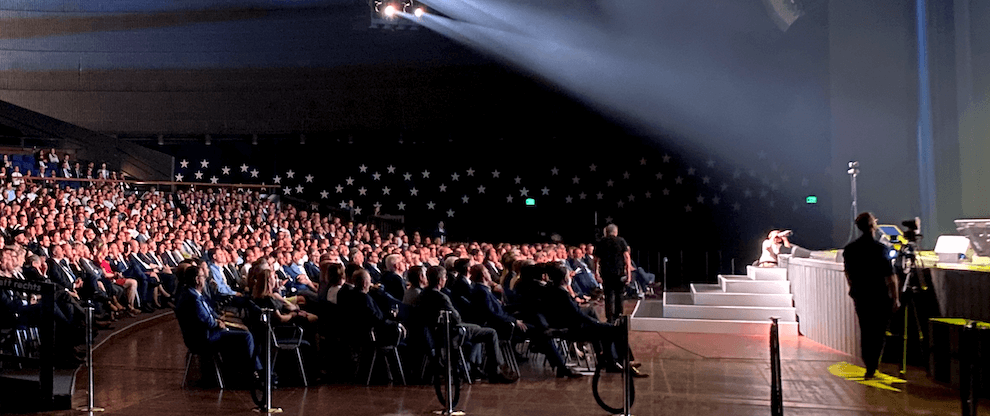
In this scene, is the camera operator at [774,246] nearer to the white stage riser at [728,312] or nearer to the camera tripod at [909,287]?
the white stage riser at [728,312]

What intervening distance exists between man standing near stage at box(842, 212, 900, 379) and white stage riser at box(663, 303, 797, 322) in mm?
3609

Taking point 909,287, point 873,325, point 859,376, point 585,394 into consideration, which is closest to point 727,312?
point 909,287

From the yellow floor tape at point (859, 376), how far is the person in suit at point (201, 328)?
17.0ft

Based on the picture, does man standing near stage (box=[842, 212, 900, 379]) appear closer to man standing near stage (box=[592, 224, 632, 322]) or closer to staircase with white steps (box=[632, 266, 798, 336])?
man standing near stage (box=[592, 224, 632, 322])

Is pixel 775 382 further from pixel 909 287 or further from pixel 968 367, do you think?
pixel 909 287

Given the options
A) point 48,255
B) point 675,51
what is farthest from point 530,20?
point 48,255

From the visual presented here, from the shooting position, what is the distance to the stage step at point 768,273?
1129cm

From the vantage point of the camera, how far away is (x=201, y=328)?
6234mm

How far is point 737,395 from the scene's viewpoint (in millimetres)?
6016

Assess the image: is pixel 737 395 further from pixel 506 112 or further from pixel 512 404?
pixel 506 112

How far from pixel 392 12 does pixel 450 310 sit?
12.4 meters

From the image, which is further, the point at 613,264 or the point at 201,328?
the point at 613,264

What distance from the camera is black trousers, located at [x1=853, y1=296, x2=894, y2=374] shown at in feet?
21.2

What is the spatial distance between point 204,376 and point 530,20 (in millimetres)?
16755
